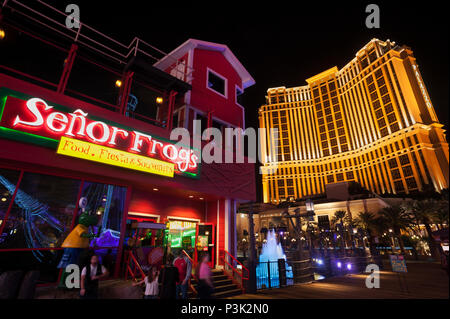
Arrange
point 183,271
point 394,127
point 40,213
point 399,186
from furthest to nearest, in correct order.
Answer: point 394,127 < point 399,186 < point 40,213 < point 183,271

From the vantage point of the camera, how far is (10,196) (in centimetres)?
776

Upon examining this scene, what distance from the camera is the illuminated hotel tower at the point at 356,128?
7869 centimetres

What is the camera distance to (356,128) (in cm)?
9838

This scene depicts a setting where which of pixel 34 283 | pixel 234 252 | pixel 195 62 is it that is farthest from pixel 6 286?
pixel 195 62

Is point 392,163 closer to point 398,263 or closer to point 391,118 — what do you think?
point 391,118

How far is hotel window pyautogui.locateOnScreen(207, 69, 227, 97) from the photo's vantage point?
16.6 m

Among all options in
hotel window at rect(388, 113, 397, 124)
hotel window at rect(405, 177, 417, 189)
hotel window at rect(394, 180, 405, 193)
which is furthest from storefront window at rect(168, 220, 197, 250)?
hotel window at rect(388, 113, 397, 124)

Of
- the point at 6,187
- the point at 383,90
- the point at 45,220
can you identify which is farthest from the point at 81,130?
the point at 383,90

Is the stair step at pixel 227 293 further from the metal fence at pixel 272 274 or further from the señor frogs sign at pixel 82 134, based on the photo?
the señor frogs sign at pixel 82 134

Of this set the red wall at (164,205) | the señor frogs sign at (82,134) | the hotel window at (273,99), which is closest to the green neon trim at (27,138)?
the señor frogs sign at (82,134)

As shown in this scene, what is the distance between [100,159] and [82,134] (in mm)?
1229

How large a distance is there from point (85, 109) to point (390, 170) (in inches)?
3994

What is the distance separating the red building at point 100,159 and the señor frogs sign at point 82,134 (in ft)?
0.12

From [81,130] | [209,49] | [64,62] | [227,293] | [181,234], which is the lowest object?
[227,293]
